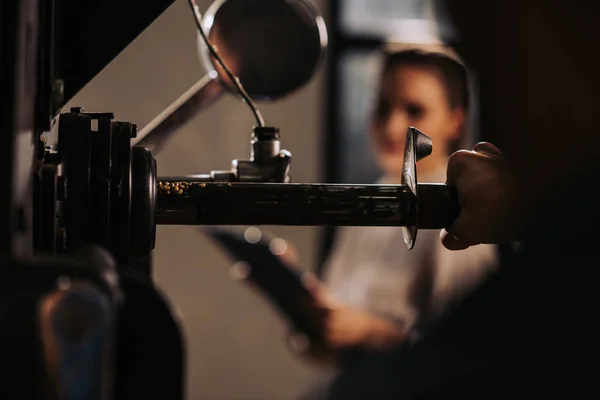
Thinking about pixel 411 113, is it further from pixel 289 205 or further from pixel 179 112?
pixel 289 205

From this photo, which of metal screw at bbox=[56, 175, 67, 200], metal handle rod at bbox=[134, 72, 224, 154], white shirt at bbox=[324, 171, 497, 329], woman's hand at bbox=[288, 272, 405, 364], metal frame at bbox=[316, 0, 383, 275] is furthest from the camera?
metal frame at bbox=[316, 0, 383, 275]

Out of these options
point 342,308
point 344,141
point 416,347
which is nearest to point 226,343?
point 344,141

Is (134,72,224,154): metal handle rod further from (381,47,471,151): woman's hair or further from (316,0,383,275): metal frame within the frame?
(316,0,383,275): metal frame

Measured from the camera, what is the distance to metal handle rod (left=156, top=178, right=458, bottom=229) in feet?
1.48

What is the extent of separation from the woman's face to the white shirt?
12cm

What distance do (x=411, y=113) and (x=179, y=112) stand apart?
1.69 m

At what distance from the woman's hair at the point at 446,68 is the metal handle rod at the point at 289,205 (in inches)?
68.8

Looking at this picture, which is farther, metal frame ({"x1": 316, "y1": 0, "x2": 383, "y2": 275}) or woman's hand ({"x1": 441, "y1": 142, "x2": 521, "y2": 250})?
metal frame ({"x1": 316, "y1": 0, "x2": 383, "y2": 275})

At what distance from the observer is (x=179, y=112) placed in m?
0.71

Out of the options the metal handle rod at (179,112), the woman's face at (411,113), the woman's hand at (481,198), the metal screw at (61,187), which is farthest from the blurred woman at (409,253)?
the metal screw at (61,187)

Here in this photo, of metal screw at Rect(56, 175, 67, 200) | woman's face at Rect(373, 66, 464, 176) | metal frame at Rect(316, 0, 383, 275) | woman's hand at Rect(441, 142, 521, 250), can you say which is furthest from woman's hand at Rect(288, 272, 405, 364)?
metal screw at Rect(56, 175, 67, 200)

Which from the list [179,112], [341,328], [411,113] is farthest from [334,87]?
[179,112]

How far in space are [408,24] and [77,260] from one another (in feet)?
10.9

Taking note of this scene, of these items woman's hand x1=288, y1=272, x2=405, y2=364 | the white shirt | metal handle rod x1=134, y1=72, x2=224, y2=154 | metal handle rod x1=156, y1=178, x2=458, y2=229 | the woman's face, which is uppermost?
the woman's face
